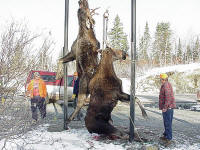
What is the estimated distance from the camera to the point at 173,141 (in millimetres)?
5328

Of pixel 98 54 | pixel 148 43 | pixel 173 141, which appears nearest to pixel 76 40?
pixel 98 54

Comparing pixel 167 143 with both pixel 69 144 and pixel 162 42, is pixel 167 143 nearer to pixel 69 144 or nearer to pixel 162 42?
pixel 69 144

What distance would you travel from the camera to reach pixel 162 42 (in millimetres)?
60312

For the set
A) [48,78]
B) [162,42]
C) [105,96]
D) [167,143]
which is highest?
[162,42]

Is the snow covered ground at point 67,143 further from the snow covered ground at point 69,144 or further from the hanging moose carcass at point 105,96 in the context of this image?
the hanging moose carcass at point 105,96

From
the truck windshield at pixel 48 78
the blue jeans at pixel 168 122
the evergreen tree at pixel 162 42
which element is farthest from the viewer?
the evergreen tree at pixel 162 42

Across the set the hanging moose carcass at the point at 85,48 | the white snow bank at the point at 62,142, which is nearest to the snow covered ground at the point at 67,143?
the white snow bank at the point at 62,142

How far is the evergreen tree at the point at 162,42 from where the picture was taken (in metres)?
60.0

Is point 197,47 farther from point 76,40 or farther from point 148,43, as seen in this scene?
point 76,40

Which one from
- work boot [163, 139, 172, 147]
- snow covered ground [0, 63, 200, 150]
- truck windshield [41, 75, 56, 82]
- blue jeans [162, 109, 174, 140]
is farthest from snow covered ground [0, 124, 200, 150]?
truck windshield [41, 75, 56, 82]

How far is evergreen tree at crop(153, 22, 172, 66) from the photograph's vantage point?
6001 cm

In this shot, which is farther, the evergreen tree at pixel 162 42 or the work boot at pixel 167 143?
the evergreen tree at pixel 162 42

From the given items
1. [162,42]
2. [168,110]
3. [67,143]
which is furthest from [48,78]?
[162,42]

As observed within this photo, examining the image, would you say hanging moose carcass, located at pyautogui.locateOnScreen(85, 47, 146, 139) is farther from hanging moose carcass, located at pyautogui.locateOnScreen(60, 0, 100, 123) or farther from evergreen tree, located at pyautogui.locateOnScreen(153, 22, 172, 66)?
evergreen tree, located at pyautogui.locateOnScreen(153, 22, 172, 66)
